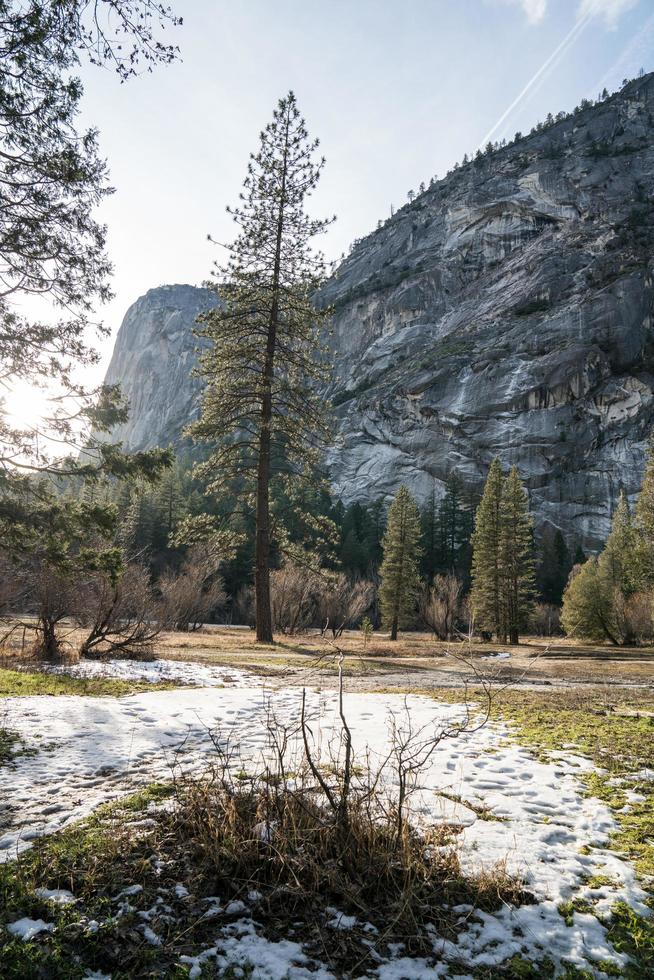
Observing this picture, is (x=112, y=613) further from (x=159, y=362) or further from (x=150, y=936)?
(x=159, y=362)

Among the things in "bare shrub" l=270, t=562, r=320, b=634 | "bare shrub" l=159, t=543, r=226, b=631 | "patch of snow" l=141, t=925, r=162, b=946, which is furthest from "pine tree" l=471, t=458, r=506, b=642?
"patch of snow" l=141, t=925, r=162, b=946

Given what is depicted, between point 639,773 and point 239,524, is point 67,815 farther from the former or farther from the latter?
point 239,524

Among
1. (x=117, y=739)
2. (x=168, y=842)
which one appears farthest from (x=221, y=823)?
(x=117, y=739)

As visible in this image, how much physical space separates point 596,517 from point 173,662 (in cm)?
7768

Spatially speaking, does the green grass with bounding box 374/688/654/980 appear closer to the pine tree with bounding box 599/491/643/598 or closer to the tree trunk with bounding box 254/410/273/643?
the tree trunk with bounding box 254/410/273/643

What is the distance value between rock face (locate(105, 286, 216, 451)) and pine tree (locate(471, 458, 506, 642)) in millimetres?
113445

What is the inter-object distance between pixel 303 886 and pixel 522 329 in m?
95.5

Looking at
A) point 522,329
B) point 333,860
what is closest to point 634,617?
point 333,860

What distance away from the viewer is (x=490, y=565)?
3753 cm

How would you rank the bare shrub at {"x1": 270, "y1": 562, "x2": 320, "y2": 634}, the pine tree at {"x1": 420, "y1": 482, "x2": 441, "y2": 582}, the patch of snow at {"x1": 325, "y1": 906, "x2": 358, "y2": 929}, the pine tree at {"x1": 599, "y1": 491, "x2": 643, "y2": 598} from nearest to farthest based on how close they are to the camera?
the patch of snow at {"x1": 325, "y1": 906, "x2": 358, "y2": 929}, the bare shrub at {"x1": 270, "y1": 562, "x2": 320, "y2": 634}, the pine tree at {"x1": 599, "y1": 491, "x2": 643, "y2": 598}, the pine tree at {"x1": 420, "y1": 482, "x2": 441, "y2": 582}

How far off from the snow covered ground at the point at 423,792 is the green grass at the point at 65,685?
630 millimetres

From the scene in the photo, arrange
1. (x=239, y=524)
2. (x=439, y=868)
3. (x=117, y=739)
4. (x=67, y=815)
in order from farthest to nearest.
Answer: (x=239, y=524) < (x=117, y=739) < (x=67, y=815) < (x=439, y=868)

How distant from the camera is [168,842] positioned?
2816 mm

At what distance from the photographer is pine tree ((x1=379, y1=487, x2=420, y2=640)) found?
38.3 meters
